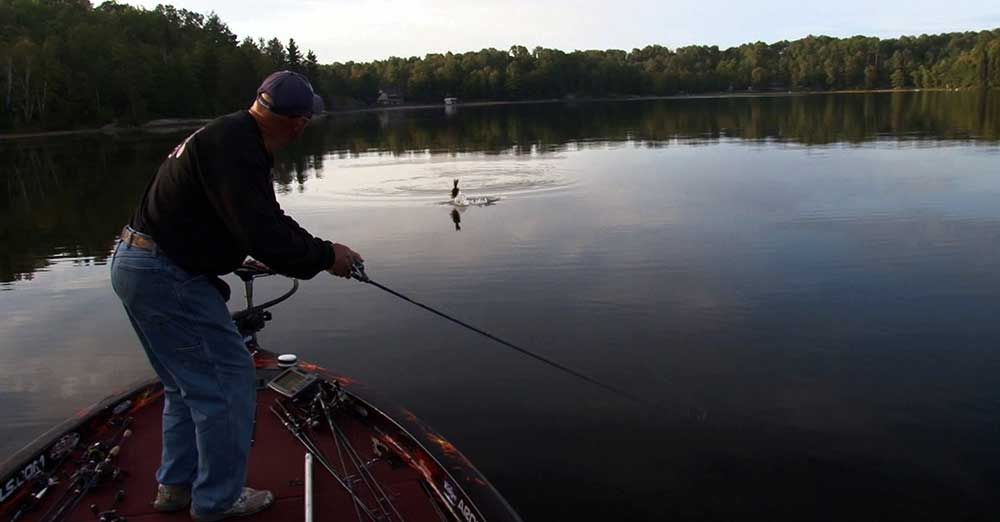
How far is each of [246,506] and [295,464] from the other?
24.3 inches

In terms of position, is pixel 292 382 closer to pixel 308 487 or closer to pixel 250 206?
pixel 308 487

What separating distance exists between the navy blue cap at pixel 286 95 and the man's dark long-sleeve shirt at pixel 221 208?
135 millimetres

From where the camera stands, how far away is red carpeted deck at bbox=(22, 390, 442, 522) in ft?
13.8

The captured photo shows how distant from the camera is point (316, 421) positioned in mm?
5305

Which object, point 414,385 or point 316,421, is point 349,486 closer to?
point 316,421

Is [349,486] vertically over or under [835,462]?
over

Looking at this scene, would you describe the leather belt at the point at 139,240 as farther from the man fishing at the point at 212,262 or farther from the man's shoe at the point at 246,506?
the man's shoe at the point at 246,506

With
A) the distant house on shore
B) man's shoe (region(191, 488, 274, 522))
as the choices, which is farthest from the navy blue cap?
the distant house on shore

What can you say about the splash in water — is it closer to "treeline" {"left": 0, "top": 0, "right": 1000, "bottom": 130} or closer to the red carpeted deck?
the red carpeted deck

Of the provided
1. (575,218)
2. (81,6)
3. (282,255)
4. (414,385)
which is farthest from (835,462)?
(81,6)

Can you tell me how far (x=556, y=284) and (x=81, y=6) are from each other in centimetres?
14645

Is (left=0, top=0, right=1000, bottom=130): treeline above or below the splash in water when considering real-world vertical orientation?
above

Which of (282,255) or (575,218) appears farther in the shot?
(575,218)

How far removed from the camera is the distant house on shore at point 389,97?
179 meters
